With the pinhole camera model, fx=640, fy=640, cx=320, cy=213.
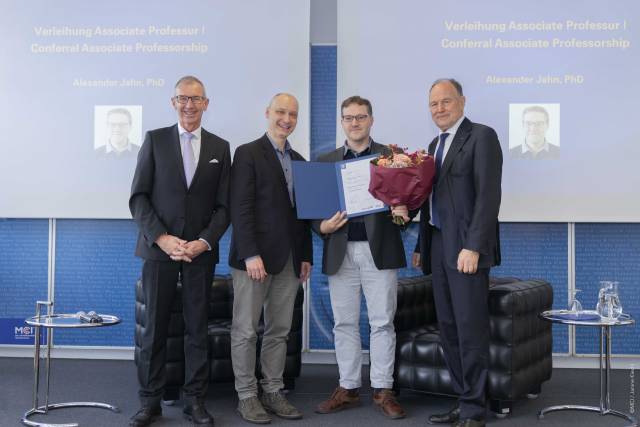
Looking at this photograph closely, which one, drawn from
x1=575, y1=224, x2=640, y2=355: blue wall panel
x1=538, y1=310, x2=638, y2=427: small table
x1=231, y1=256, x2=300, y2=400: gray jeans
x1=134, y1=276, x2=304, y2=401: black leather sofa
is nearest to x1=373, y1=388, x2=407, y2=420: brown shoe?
x1=231, y1=256, x2=300, y2=400: gray jeans

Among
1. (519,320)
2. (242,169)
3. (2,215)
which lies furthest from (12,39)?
(519,320)

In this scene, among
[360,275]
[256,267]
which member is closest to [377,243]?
[360,275]

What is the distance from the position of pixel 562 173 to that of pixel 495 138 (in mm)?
1765

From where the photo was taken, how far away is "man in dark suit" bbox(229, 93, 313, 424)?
3.51m

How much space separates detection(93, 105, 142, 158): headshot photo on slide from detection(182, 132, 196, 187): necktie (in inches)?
68.4

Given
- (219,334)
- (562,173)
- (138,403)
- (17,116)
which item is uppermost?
(17,116)

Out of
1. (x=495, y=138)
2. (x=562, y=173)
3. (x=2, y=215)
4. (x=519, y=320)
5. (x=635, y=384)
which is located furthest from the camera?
(x=2, y=215)

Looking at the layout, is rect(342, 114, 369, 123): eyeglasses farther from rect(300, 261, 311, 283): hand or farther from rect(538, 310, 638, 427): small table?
rect(538, 310, 638, 427): small table

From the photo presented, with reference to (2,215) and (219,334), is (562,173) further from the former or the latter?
(2,215)

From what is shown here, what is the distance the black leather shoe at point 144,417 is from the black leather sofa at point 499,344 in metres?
1.45

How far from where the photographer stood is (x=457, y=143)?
3404 millimetres

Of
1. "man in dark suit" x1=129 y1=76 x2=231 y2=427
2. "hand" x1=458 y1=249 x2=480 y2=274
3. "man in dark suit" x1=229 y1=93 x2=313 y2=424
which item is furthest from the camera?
"man in dark suit" x1=229 y1=93 x2=313 y2=424

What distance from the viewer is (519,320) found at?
3.64 metres

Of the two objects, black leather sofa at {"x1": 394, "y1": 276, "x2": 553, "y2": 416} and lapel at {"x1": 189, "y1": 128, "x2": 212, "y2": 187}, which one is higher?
lapel at {"x1": 189, "y1": 128, "x2": 212, "y2": 187}
